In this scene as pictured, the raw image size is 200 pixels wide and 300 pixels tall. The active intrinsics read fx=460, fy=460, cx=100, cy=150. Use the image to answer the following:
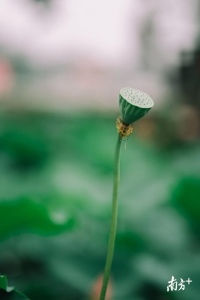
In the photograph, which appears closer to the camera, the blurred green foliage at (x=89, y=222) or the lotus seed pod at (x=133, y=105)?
the lotus seed pod at (x=133, y=105)

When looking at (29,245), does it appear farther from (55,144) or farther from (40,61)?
(40,61)

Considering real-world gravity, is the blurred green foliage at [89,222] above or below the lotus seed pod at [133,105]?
below

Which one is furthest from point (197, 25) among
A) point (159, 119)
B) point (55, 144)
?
point (55, 144)

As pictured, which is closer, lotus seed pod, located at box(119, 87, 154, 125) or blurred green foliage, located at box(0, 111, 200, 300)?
lotus seed pod, located at box(119, 87, 154, 125)

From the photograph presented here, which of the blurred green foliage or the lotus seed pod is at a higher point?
the lotus seed pod

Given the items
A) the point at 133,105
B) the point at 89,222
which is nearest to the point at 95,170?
the point at 89,222
